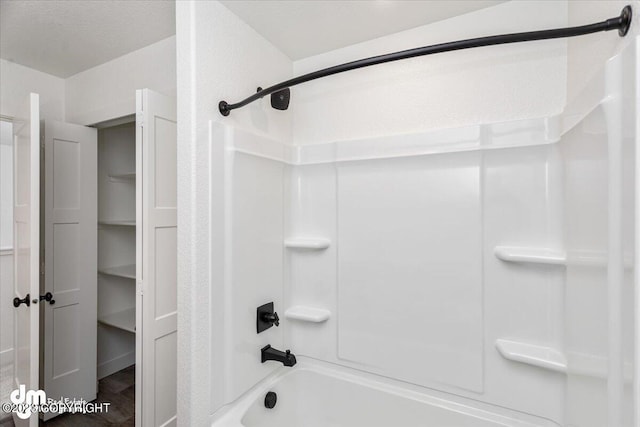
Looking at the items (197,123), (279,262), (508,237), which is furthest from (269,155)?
(508,237)

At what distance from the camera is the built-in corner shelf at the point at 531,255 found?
1127 mm

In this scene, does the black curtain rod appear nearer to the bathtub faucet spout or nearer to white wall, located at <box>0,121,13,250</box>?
the bathtub faucet spout

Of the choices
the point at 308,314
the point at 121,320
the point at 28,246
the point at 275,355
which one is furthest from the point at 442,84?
the point at 121,320

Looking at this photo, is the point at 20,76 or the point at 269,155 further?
the point at 20,76

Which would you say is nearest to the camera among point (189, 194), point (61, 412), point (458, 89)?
point (189, 194)

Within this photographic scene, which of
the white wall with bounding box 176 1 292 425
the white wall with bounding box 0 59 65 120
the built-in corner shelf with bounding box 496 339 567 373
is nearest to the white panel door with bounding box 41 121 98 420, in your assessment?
the white wall with bounding box 0 59 65 120

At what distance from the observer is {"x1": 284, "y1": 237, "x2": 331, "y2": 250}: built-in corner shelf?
→ 5.30ft

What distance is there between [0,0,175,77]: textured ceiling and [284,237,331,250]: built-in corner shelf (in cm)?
142

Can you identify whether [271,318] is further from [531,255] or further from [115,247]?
[115,247]

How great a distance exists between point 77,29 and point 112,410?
259cm

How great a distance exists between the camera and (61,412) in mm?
2135

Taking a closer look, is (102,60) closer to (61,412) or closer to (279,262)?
(279,262)

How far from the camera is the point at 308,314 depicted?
164 centimetres

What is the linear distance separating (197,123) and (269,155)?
42cm
